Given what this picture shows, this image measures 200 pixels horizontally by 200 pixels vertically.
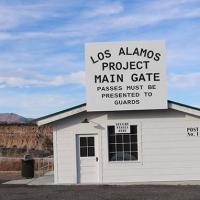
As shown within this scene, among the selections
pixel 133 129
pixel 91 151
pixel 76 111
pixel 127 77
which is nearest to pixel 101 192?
pixel 91 151

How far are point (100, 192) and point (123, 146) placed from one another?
4.41 m

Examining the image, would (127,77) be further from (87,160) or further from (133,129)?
(87,160)

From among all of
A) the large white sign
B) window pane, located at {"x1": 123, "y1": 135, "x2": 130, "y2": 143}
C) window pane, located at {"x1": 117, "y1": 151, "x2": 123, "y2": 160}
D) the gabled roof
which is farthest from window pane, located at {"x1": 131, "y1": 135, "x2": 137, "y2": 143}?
the gabled roof

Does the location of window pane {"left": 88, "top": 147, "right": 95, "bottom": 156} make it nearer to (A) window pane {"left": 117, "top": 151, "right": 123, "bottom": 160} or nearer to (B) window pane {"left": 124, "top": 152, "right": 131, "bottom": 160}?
(A) window pane {"left": 117, "top": 151, "right": 123, "bottom": 160}

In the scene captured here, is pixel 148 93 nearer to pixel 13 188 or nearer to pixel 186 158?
pixel 186 158

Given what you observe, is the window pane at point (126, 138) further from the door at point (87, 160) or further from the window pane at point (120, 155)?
the door at point (87, 160)

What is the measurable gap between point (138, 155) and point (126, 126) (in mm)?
Answer: 1275

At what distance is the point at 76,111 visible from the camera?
24.2 metres

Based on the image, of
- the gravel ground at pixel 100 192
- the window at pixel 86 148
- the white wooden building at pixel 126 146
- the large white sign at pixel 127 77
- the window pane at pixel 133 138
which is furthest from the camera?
the window at pixel 86 148

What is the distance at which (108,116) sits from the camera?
971 inches

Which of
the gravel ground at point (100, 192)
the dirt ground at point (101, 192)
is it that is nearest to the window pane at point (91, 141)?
the dirt ground at point (101, 192)

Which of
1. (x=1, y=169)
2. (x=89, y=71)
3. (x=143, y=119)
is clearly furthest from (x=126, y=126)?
(x=1, y=169)

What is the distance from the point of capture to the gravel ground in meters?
18.8

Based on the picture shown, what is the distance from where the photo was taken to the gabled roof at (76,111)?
24.0 m
